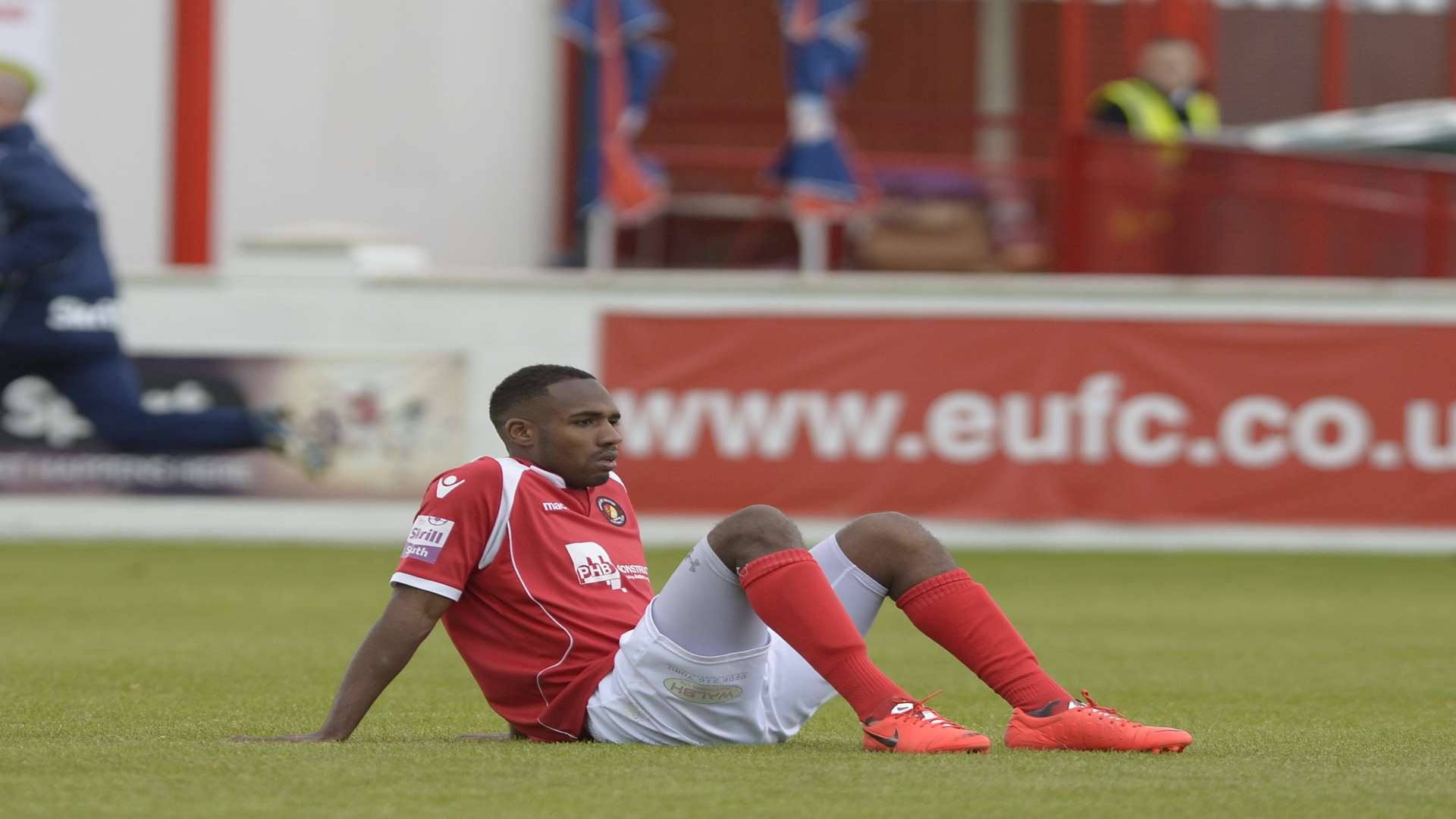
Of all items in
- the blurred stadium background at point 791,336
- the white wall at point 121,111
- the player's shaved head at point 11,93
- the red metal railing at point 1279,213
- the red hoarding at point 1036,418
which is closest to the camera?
the blurred stadium background at point 791,336

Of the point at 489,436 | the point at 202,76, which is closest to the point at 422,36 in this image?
the point at 202,76

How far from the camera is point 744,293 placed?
15016 millimetres

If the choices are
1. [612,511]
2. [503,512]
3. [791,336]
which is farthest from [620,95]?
[503,512]

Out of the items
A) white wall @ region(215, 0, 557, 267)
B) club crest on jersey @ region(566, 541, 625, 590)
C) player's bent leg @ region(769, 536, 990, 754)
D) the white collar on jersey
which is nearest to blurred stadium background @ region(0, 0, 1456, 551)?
white wall @ region(215, 0, 557, 267)

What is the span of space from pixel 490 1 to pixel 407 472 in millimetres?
9420

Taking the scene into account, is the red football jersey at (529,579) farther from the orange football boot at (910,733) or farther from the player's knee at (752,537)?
the orange football boot at (910,733)

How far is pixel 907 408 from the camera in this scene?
14.8 meters

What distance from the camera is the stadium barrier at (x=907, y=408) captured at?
14.6 meters

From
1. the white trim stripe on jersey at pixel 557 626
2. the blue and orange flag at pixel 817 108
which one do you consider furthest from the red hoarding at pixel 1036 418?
the white trim stripe on jersey at pixel 557 626

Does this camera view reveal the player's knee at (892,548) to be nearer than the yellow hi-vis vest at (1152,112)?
Yes

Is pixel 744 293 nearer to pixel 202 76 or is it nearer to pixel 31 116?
pixel 202 76

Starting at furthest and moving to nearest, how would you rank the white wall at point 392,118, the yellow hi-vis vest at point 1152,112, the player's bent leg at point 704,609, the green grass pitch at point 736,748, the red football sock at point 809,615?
the white wall at point 392,118 → the yellow hi-vis vest at point 1152,112 → the player's bent leg at point 704,609 → the red football sock at point 809,615 → the green grass pitch at point 736,748

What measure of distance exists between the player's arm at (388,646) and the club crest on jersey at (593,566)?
32 centimetres

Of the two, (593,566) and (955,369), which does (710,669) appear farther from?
(955,369)
